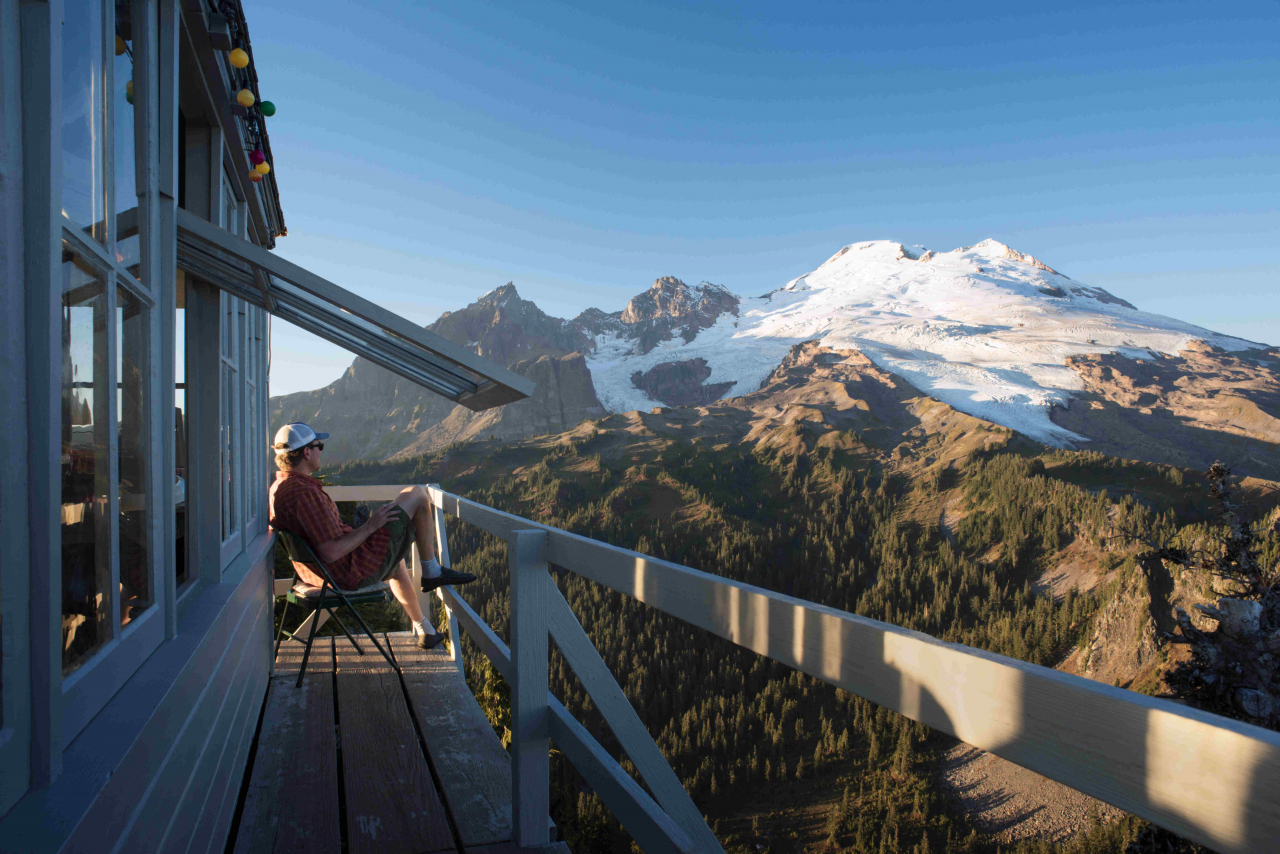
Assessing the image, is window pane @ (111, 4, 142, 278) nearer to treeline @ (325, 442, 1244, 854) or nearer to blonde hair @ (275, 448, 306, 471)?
blonde hair @ (275, 448, 306, 471)

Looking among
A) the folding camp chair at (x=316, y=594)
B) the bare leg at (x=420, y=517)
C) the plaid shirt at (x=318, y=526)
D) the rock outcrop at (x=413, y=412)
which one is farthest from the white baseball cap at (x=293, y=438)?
the rock outcrop at (x=413, y=412)

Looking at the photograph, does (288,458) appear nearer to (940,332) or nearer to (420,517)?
(420,517)

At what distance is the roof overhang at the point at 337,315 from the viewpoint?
2.08m

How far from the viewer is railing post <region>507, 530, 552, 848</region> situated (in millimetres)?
1671

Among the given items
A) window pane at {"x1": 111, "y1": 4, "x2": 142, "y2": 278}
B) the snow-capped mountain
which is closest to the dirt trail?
window pane at {"x1": 111, "y1": 4, "x2": 142, "y2": 278}

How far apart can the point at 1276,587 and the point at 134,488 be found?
1391 centimetres

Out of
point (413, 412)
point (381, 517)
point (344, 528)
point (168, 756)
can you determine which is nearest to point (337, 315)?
point (381, 517)

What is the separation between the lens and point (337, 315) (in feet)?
9.39

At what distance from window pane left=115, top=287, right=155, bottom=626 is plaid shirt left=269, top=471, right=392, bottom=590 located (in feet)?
5.06

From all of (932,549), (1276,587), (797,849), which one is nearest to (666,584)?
(1276,587)

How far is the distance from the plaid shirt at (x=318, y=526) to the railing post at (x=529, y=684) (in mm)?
1692

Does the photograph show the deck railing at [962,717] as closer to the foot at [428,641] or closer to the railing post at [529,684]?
the railing post at [529,684]

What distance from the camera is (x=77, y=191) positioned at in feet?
3.71

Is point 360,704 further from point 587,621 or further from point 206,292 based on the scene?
point 587,621
